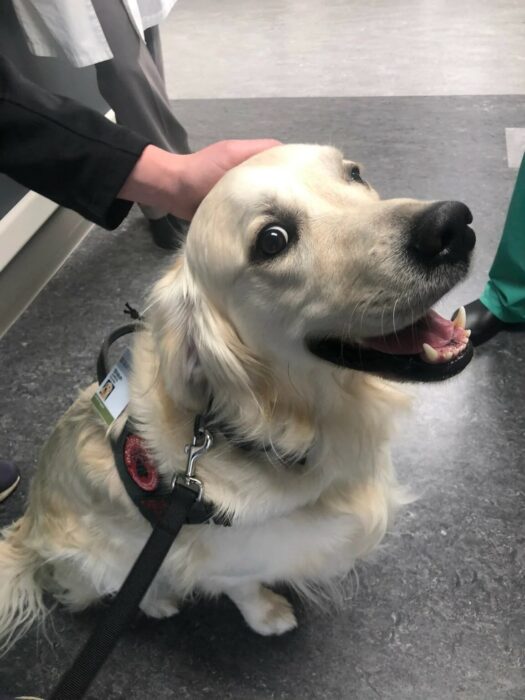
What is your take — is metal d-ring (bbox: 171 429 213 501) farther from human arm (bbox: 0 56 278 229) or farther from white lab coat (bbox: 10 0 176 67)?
white lab coat (bbox: 10 0 176 67)


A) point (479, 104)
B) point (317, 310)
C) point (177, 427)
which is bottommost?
point (479, 104)

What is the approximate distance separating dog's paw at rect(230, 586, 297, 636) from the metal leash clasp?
1.49 ft

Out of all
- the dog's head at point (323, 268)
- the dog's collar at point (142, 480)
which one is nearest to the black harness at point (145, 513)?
the dog's collar at point (142, 480)

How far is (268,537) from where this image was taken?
3.40 feet

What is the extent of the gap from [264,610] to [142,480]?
48 centimetres

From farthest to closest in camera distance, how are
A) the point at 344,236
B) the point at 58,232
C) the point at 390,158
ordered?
the point at 390,158, the point at 58,232, the point at 344,236

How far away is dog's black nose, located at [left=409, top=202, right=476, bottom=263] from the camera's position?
77 centimetres

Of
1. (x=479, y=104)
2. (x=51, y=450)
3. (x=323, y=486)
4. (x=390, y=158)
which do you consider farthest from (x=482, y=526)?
(x=479, y=104)

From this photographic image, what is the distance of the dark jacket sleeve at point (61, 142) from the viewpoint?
1.13m

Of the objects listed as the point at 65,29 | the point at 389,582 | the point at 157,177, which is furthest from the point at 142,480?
the point at 65,29

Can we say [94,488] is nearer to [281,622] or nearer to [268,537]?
[268,537]

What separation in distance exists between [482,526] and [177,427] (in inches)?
33.3

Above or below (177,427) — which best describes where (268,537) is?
below

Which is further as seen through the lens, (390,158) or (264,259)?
(390,158)
